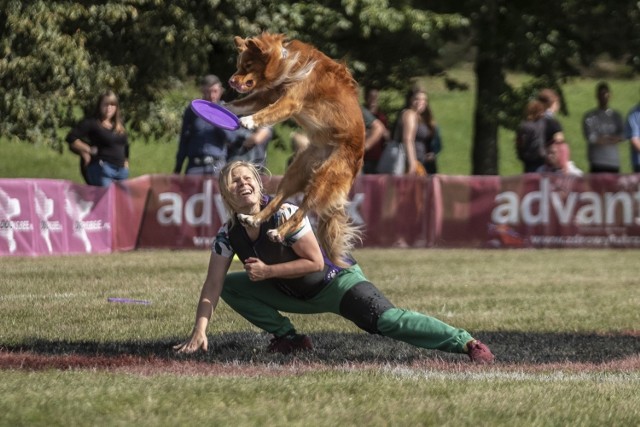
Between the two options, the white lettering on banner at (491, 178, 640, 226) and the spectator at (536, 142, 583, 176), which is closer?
the white lettering on banner at (491, 178, 640, 226)

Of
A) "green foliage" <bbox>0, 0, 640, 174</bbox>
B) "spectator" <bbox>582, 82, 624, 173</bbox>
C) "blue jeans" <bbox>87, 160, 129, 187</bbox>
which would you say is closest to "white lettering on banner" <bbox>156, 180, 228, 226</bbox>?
"blue jeans" <bbox>87, 160, 129, 187</bbox>

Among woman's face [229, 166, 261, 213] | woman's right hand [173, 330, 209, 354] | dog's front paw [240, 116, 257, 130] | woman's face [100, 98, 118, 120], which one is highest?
woman's face [100, 98, 118, 120]

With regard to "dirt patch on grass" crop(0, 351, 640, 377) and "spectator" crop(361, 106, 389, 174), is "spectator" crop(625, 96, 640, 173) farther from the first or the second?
"dirt patch on grass" crop(0, 351, 640, 377)

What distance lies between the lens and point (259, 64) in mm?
7316

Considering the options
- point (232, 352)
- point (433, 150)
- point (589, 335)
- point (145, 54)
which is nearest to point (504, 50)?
point (433, 150)

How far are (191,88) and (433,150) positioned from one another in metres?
4.62

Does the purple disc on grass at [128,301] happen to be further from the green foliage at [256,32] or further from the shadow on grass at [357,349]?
the green foliage at [256,32]

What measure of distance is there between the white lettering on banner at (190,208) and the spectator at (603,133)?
5.14m

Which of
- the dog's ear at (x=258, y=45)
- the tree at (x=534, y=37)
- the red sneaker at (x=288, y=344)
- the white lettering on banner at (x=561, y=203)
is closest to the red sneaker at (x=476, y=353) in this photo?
the red sneaker at (x=288, y=344)

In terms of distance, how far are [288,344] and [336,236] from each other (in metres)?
0.73

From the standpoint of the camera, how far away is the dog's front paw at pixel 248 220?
7191 millimetres

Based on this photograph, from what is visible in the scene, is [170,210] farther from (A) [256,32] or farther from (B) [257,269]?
(B) [257,269]

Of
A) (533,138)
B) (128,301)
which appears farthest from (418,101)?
(128,301)

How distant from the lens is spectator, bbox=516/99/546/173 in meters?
17.1
